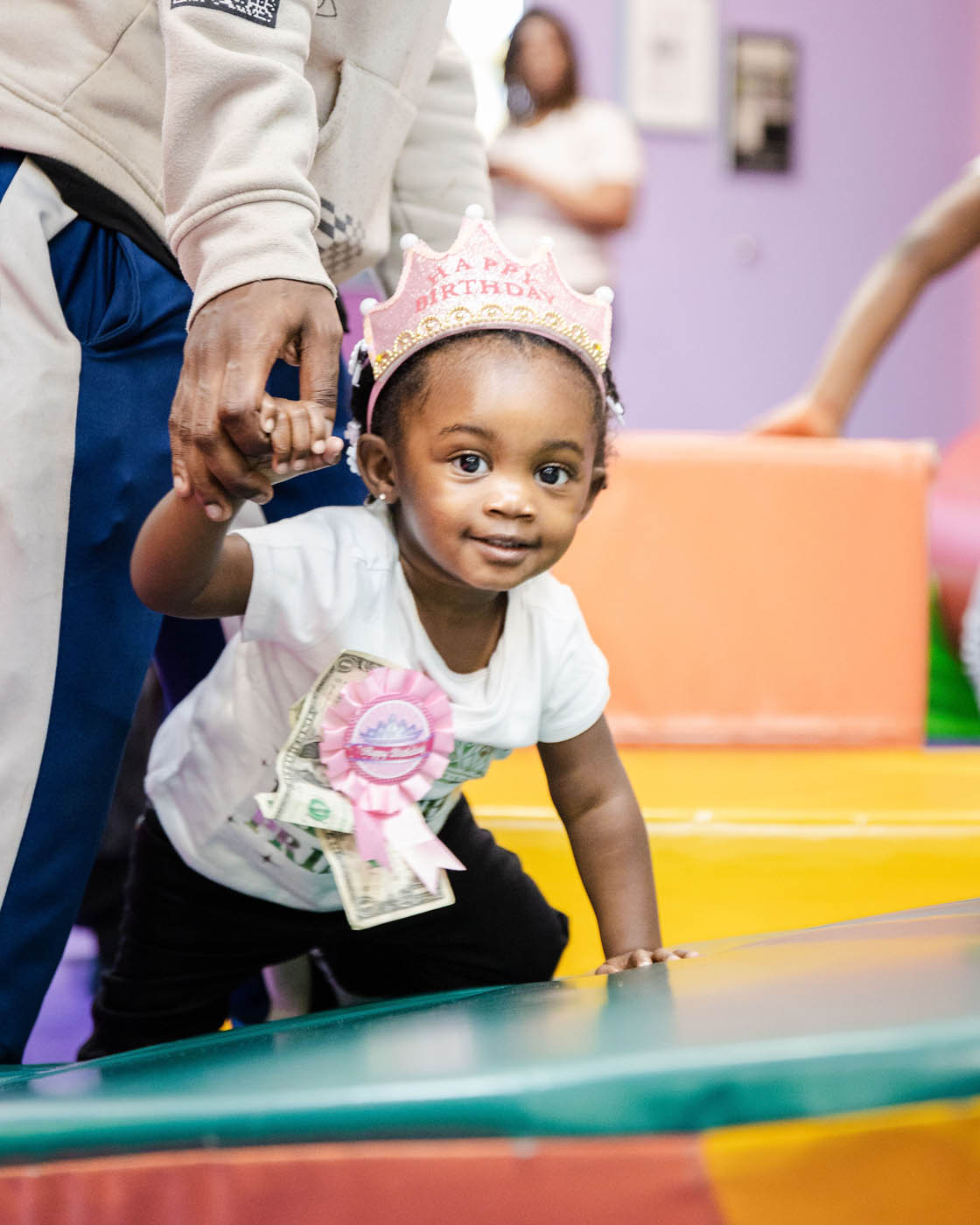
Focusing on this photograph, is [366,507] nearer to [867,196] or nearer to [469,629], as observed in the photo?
[469,629]

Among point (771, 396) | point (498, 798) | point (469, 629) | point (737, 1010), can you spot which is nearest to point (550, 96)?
point (771, 396)

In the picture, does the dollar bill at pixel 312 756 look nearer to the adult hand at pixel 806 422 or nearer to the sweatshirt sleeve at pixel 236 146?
the sweatshirt sleeve at pixel 236 146

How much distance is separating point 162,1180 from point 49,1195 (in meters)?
0.05

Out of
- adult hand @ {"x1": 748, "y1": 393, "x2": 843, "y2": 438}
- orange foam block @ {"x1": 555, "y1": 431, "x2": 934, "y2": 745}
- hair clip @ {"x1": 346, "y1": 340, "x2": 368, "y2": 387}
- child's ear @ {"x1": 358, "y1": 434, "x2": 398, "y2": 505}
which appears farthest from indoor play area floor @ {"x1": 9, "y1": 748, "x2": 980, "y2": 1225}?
adult hand @ {"x1": 748, "y1": 393, "x2": 843, "y2": 438}

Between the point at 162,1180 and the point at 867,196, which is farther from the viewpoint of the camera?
the point at 867,196

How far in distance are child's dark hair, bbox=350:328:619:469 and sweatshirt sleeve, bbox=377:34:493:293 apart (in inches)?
9.9

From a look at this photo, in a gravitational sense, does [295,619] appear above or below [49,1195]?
above

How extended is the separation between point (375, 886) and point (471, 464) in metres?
0.30

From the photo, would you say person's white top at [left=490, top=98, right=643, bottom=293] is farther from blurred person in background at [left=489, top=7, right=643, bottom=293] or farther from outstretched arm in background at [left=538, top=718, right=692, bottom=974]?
outstretched arm in background at [left=538, top=718, right=692, bottom=974]

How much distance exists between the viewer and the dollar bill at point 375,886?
2.78 ft

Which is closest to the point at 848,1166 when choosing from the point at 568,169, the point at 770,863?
the point at 770,863

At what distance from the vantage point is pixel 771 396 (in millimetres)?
4547

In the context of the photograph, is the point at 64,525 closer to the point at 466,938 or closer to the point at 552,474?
the point at 552,474

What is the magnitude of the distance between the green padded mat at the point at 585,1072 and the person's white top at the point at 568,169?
2.39m
